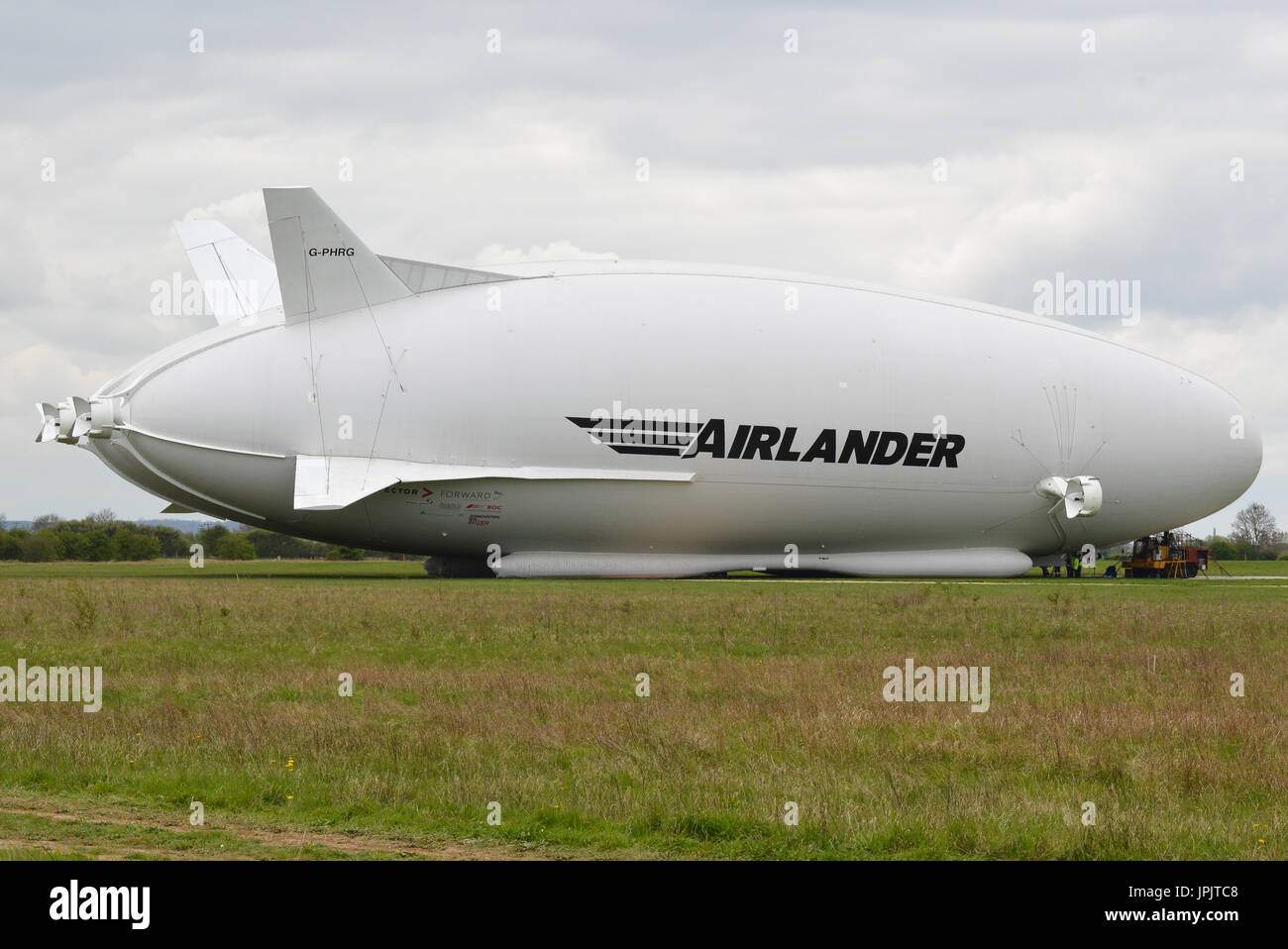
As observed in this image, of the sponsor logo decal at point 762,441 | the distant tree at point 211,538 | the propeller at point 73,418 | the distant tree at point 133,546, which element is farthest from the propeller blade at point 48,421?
the distant tree at point 211,538

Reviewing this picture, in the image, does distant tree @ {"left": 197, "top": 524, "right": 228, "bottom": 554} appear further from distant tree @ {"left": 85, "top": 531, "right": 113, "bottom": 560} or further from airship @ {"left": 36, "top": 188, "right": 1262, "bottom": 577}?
airship @ {"left": 36, "top": 188, "right": 1262, "bottom": 577}

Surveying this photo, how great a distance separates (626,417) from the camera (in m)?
44.4

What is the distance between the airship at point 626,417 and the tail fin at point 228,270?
0.11m

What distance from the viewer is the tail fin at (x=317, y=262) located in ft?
138

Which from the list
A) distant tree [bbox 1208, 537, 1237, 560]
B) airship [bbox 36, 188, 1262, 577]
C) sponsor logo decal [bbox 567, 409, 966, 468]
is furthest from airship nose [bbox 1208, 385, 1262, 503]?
distant tree [bbox 1208, 537, 1237, 560]

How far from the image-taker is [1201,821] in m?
10.7

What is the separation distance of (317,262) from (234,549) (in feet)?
206

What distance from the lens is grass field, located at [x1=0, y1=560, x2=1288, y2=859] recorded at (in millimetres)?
10625

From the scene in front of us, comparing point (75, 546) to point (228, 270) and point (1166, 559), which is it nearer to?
point (228, 270)

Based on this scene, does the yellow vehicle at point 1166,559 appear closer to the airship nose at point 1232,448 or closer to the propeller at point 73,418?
the airship nose at point 1232,448

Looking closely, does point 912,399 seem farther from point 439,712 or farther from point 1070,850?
point 1070,850

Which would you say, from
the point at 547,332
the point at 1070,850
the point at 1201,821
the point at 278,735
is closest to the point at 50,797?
the point at 278,735

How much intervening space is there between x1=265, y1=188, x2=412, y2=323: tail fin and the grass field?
1831 centimetres

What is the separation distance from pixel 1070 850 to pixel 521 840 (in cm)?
427
